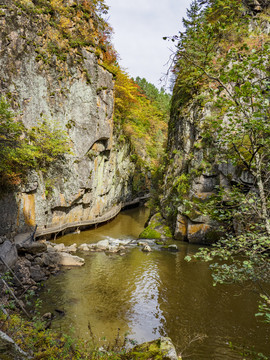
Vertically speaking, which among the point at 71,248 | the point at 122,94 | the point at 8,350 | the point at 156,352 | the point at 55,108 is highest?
the point at 122,94

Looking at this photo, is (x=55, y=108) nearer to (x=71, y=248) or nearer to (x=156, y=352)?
(x=71, y=248)

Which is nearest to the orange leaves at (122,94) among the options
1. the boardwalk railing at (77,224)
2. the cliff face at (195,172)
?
the cliff face at (195,172)

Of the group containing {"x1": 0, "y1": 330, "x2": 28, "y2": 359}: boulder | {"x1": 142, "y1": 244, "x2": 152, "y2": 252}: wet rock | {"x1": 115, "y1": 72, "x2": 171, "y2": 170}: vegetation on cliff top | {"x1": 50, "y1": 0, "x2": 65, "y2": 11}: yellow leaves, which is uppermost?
{"x1": 50, "y1": 0, "x2": 65, "y2": 11}: yellow leaves

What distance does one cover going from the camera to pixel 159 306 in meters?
9.73

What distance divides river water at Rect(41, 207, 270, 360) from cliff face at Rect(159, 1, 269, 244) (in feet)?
16.2

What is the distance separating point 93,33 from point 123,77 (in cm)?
647

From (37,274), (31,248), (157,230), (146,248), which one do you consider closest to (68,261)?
(31,248)

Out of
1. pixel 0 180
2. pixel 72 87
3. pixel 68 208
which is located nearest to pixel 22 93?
pixel 72 87

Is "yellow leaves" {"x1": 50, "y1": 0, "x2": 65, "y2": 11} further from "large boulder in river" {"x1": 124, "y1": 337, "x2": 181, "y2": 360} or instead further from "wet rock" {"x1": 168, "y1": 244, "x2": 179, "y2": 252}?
"large boulder in river" {"x1": 124, "y1": 337, "x2": 181, "y2": 360}

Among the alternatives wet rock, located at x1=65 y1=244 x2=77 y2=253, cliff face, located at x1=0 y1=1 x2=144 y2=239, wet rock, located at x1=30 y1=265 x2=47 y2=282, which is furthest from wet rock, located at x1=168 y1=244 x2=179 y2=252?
cliff face, located at x1=0 y1=1 x2=144 y2=239

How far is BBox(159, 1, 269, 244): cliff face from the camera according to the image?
60.8 ft

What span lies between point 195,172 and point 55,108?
1394 centimetres

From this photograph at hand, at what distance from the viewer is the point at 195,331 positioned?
797 centimetres

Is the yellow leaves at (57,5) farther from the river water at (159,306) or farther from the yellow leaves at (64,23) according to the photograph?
the river water at (159,306)
